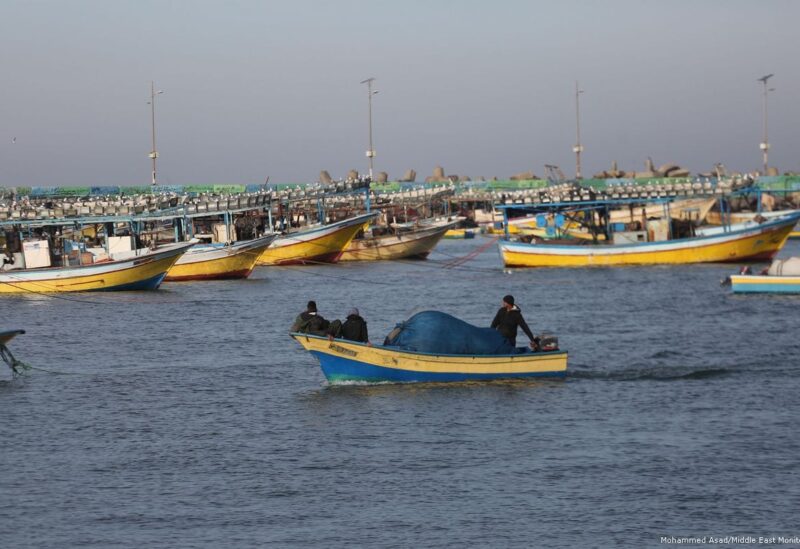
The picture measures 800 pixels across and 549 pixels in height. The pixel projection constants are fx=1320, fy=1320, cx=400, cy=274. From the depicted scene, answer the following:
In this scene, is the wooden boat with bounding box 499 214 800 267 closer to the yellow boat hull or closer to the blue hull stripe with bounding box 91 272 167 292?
the yellow boat hull

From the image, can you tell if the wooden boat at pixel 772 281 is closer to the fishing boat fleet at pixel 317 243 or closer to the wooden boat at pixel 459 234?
the fishing boat fleet at pixel 317 243

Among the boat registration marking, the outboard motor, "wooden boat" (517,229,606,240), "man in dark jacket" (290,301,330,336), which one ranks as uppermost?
"man in dark jacket" (290,301,330,336)

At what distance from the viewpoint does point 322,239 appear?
245 feet

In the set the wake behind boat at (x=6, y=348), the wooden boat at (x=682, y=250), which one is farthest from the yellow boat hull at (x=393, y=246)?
the wake behind boat at (x=6, y=348)

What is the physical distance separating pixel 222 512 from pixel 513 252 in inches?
2012

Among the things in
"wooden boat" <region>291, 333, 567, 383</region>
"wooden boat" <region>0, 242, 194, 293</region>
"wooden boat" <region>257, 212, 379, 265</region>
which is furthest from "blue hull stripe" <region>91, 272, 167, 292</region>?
"wooden boat" <region>291, 333, 567, 383</region>

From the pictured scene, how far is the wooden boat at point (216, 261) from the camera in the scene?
62.1 metres

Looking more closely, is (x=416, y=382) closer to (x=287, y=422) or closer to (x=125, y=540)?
(x=287, y=422)

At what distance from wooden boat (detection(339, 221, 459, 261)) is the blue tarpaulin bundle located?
172 ft

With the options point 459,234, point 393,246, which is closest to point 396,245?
point 393,246

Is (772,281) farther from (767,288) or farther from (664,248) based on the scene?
(664,248)

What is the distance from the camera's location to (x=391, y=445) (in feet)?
73.5

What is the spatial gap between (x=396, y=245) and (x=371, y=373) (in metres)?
54.7

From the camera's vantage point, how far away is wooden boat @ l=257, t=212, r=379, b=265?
244ft
